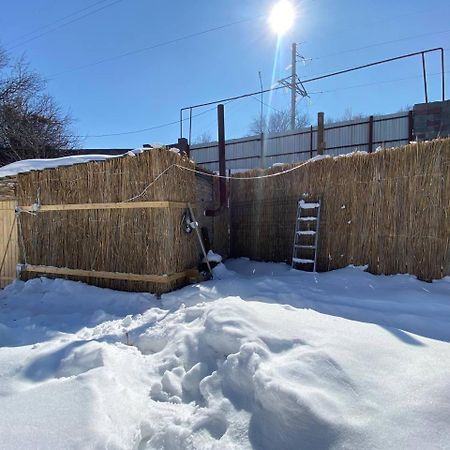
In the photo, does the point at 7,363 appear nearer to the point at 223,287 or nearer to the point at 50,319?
the point at 50,319

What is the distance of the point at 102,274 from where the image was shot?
225 inches

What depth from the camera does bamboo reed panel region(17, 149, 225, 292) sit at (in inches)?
209

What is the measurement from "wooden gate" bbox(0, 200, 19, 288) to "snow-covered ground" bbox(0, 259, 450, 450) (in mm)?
2818

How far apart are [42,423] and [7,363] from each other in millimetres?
1109

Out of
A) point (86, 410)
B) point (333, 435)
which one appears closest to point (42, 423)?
point (86, 410)

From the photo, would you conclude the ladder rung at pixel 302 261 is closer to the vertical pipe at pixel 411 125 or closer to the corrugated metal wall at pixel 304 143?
the corrugated metal wall at pixel 304 143

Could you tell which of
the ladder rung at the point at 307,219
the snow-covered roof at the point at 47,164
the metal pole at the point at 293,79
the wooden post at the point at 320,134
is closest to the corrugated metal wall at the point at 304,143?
the wooden post at the point at 320,134

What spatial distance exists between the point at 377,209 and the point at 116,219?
159 inches

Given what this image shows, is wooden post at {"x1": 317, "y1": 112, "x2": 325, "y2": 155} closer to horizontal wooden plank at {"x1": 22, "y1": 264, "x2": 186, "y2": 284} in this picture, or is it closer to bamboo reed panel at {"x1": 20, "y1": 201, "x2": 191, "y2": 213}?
bamboo reed panel at {"x1": 20, "y1": 201, "x2": 191, "y2": 213}

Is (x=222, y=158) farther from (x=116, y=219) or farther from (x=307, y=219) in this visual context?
(x=116, y=219)

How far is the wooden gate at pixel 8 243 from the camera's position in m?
6.67

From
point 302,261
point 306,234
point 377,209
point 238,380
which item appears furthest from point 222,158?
point 238,380

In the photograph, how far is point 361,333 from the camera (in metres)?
2.87

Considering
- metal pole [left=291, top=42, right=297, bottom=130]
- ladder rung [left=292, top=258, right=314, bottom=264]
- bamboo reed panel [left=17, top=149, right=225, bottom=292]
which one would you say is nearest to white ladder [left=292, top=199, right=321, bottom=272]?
ladder rung [left=292, top=258, right=314, bottom=264]
